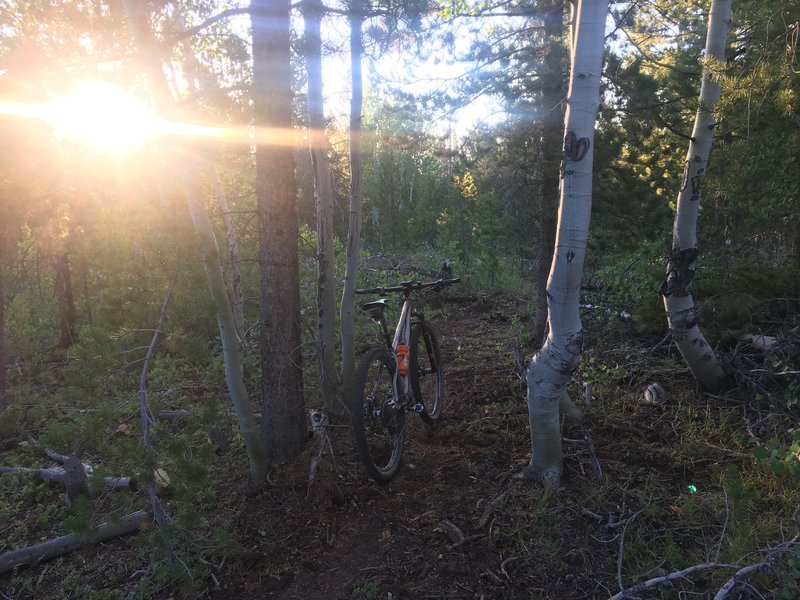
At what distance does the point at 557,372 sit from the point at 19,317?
1052 cm

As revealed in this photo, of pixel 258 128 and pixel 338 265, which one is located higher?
pixel 258 128

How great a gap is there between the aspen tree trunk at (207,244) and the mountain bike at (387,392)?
75cm

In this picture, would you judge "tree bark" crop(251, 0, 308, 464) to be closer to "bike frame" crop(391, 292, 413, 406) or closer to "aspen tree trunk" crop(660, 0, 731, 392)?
"bike frame" crop(391, 292, 413, 406)

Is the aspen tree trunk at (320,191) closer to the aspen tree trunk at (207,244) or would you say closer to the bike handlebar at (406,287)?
the bike handlebar at (406,287)

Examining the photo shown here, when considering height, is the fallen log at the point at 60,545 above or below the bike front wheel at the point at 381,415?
below

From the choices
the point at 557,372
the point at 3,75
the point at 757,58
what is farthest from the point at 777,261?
the point at 3,75

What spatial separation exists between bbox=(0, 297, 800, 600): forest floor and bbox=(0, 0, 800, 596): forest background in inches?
14.5

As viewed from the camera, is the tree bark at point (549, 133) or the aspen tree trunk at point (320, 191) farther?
the tree bark at point (549, 133)

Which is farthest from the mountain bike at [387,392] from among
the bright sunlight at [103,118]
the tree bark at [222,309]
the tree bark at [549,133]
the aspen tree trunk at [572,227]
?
the tree bark at [549,133]

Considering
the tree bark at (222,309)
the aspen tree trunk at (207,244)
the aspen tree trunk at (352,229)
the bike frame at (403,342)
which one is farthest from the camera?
the aspen tree trunk at (352,229)

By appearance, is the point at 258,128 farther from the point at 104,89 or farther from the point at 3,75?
the point at 3,75

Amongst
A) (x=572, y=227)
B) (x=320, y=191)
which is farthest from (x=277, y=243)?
(x=572, y=227)

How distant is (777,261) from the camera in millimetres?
6090

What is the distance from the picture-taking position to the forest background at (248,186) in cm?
320
